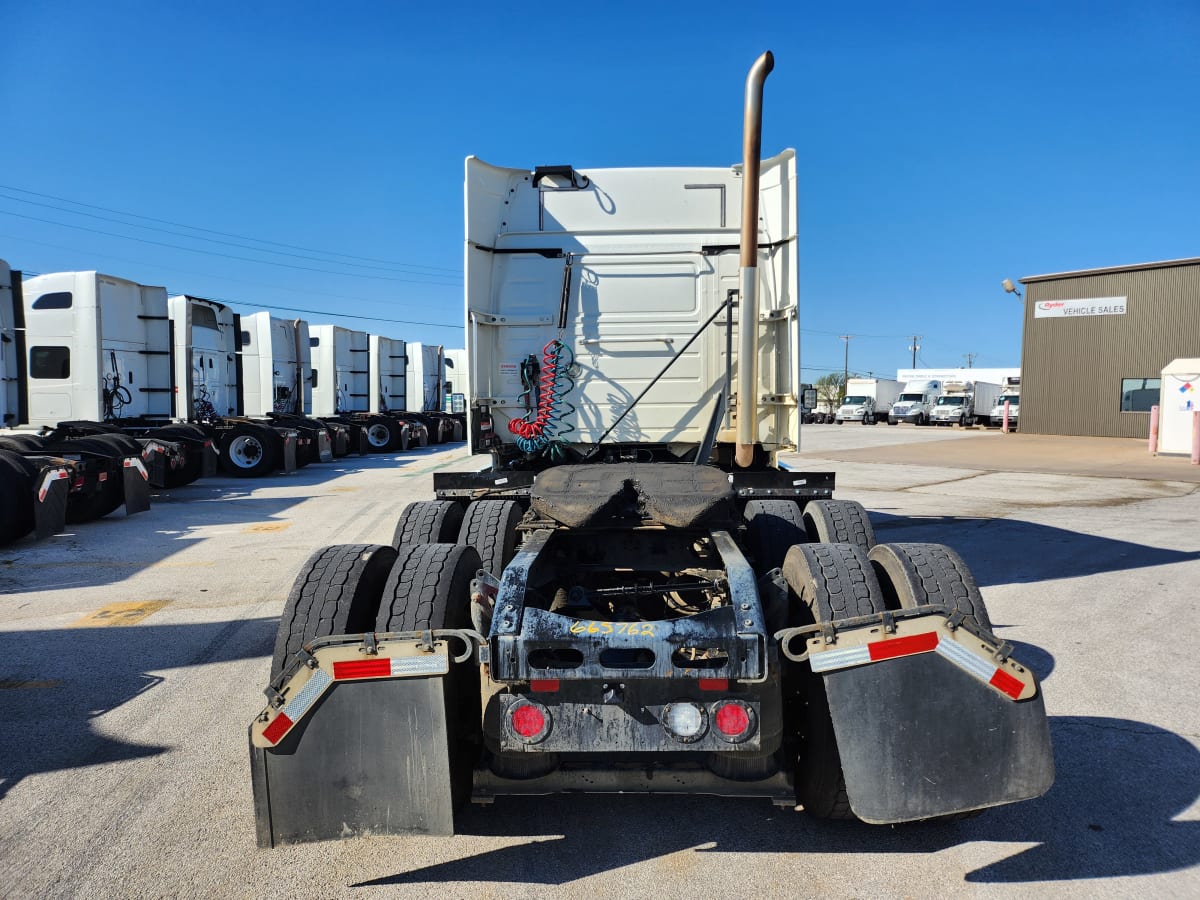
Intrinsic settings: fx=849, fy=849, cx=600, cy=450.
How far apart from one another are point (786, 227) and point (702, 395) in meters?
1.45

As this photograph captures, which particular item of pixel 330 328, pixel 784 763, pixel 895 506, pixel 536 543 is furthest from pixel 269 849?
pixel 330 328

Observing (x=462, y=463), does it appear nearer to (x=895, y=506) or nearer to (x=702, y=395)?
(x=895, y=506)

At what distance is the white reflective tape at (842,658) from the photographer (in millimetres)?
Answer: 2748

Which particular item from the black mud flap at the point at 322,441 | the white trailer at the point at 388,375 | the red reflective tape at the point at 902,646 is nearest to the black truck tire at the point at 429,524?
the red reflective tape at the point at 902,646

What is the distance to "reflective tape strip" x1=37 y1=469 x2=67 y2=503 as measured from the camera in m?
9.32

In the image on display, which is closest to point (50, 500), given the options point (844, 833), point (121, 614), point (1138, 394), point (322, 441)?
point (121, 614)

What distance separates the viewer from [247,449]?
17828 millimetres

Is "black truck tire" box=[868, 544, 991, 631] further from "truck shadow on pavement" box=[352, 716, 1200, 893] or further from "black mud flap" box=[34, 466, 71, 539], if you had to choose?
"black mud flap" box=[34, 466, 71, 539]

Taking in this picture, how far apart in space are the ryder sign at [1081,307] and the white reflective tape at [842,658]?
36.5 metres

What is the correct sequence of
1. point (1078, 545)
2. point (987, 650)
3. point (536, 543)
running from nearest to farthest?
point (987, 650)
point (536, 543)
point (1078, 545)

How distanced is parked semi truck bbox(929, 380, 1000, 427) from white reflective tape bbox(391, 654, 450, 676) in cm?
4778

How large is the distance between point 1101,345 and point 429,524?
3525 centimetres

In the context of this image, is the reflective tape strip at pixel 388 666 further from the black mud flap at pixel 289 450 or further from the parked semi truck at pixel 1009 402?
the parked semi truck at pixel 1009 402

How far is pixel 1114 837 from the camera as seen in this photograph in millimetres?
3119
